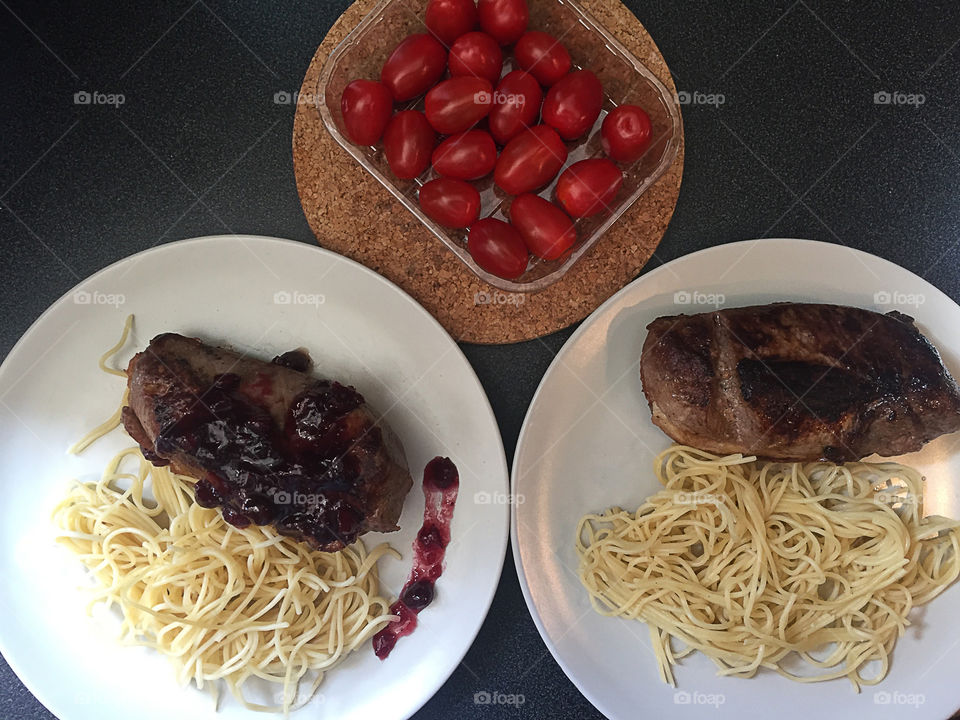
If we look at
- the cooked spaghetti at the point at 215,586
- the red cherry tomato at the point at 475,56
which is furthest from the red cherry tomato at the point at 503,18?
the cooked spaghetti at the point at 215,586

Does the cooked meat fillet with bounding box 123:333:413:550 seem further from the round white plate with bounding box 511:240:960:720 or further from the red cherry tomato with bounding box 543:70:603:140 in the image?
the red cherry tomato with bounding box 543:70:603:140

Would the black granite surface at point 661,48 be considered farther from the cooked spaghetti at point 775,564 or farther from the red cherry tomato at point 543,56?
the cooked spaghetti at point 775,564

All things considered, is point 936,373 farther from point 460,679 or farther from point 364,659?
point 364,659

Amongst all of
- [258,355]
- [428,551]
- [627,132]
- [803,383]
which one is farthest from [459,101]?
[428,551]

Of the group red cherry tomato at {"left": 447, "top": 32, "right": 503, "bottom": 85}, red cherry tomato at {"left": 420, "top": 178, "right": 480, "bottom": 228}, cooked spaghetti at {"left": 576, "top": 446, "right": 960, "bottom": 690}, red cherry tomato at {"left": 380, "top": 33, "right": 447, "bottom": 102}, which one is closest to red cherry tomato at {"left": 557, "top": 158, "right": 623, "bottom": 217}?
red cherry tomato at {"left": 420, "top": 178, "right": 480, "bottom": 228}

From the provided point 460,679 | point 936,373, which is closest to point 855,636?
point 936,373

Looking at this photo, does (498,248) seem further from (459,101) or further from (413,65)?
(413,65)
